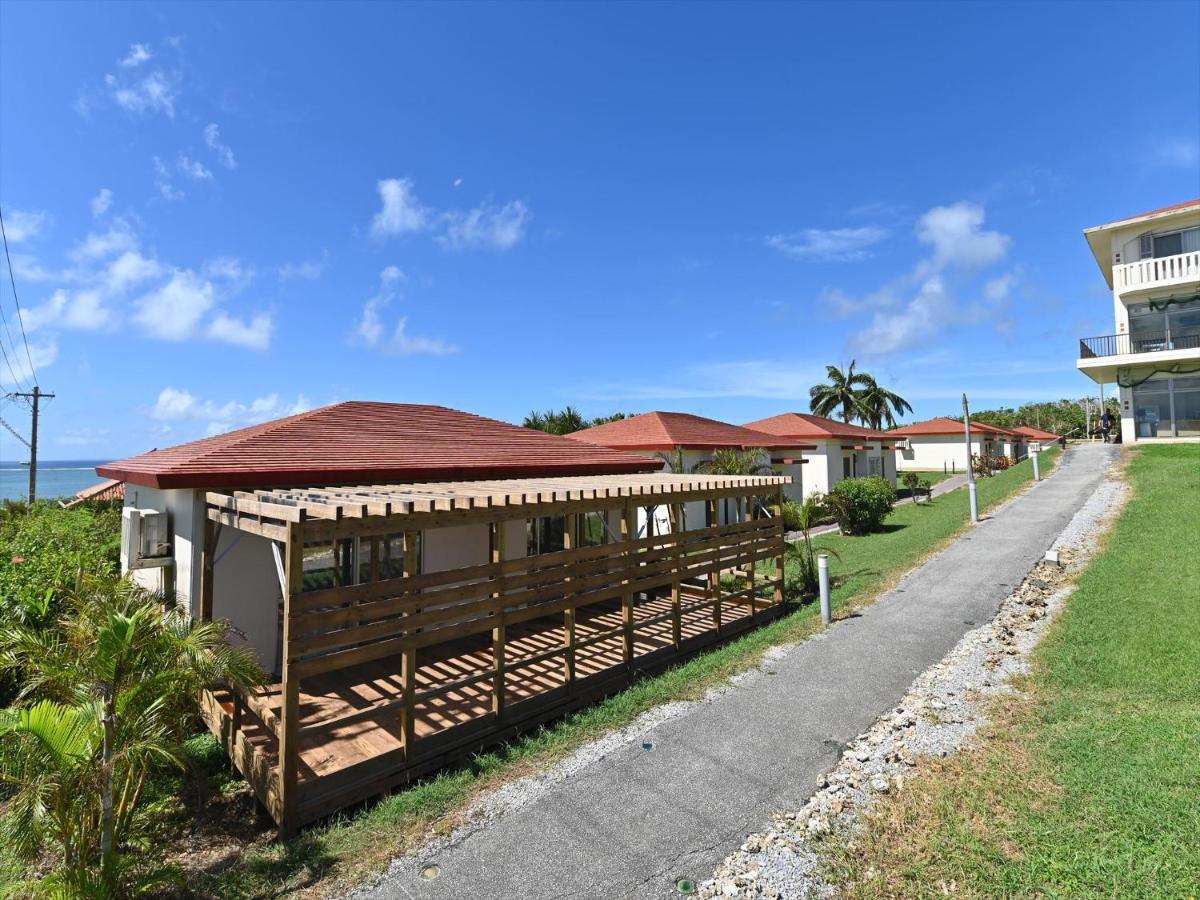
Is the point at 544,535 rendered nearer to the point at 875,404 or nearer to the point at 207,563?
the point at 207,563

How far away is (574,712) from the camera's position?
730 centimetres

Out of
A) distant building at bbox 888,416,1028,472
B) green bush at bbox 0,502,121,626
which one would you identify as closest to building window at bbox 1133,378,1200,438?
distant building at bbox 888,416,1028,472

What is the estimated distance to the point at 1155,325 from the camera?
80.6ft

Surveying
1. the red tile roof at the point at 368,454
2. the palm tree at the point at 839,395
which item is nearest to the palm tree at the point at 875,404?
the palm tree at the point at 839,395

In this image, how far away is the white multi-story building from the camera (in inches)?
927

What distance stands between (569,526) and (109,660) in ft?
15.4

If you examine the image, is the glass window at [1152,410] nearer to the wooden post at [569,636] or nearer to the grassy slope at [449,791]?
the grassy slope at [449,791]

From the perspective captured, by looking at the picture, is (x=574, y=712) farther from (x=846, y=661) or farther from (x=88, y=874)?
→ (x=88, y=874)

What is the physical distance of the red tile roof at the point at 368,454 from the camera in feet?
27.1

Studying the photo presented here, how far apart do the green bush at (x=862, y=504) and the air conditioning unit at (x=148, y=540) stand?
1999 cm

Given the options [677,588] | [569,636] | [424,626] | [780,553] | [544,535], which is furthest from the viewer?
[544,535]

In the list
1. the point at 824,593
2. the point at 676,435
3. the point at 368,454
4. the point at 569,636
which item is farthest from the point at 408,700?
the point at 676,435

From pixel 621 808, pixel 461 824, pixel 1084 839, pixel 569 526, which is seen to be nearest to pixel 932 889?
pixel 1084 839

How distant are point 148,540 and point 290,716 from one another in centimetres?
508
